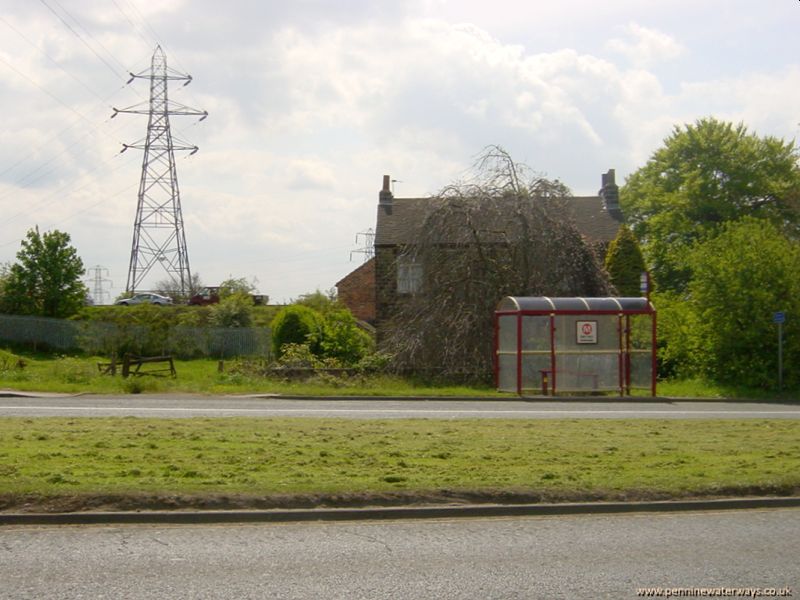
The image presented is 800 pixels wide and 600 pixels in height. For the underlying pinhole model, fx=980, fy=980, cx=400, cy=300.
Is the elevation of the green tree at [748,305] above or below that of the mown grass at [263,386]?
above

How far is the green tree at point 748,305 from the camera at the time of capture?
2925 cm


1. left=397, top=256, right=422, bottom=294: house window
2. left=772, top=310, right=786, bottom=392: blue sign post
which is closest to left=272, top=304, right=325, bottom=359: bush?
left=397, top=256, right=422, bottom=294: house window

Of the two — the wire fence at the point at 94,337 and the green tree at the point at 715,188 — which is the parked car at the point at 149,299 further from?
the green tree at the point at 715,188

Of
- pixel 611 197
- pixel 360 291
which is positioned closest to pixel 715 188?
pixel 611 197

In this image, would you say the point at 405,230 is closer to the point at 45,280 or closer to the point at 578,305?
the point at 578,305

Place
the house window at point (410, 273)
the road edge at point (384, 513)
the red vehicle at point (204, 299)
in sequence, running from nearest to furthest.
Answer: the road edge at point (384, 513) < the house window at point (410, 273) < the red vehicle at point (204, 299)

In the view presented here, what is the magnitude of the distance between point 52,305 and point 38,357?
681cm

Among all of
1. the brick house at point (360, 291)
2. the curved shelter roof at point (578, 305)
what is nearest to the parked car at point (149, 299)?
the brick house at point (360, 291)

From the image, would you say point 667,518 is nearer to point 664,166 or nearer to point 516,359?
point 516,359

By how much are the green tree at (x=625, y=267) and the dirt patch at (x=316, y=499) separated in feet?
92.4

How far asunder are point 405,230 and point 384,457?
2991 centimetres

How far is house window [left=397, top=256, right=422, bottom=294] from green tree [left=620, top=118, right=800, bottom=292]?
29.5 metres

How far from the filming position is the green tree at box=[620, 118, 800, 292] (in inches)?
2383

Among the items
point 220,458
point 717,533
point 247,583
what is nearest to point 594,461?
point 717,533
